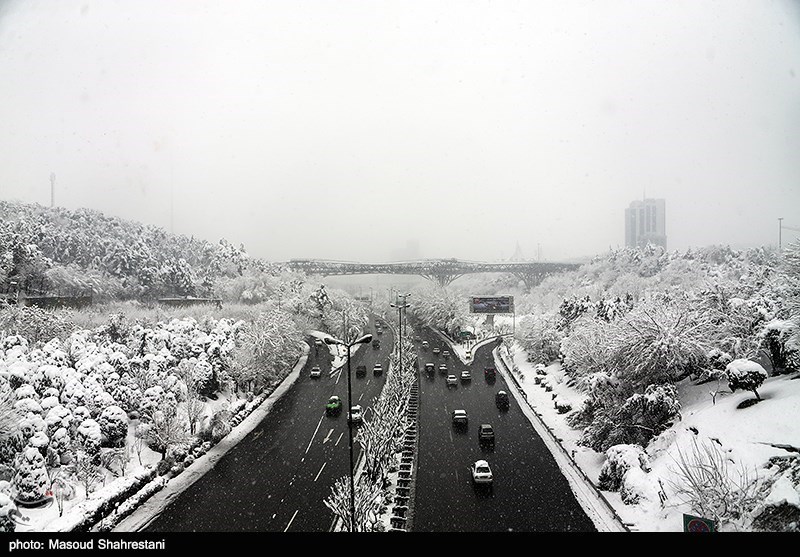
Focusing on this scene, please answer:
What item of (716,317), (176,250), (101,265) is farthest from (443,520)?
(176,250)

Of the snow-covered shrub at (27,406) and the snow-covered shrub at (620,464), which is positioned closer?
the snow-covered shrub at (620,464)

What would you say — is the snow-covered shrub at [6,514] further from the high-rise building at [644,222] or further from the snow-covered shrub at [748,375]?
the high-rise building at [644,222]

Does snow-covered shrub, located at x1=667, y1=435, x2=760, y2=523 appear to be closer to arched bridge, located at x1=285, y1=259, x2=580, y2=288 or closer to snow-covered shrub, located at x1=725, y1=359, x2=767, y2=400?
snow-covered shrub, located at x1=725, y1=359, x2=767, y2=400

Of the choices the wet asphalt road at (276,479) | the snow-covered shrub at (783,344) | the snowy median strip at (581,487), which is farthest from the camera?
the snow-covered shrub at (783,344)

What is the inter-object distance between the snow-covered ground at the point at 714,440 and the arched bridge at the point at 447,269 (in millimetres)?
55797

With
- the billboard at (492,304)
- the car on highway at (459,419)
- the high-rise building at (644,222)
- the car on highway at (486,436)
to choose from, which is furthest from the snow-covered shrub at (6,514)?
the high-rise building at (644,222)

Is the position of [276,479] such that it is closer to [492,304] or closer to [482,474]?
[482,474]

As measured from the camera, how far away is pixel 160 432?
15.5m

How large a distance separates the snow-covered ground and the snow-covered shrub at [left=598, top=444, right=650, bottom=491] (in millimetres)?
215

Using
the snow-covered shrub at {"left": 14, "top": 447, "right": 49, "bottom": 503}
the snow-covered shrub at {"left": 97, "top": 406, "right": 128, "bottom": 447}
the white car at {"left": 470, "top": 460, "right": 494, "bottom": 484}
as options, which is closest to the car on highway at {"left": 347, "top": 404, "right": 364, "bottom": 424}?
the white car at {"left": 470, "top": 460, "right": 494, "bottom": 484}

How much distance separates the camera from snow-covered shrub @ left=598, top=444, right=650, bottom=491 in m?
12.6

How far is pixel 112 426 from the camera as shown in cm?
1625

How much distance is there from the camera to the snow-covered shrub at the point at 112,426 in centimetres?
1616

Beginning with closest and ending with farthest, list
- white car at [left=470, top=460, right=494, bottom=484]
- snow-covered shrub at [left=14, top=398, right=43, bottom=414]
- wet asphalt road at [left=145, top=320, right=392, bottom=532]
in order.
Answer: wet asphalt road at [left=145, top=320, right=392, bottom=532] → white car at [left=470, top=460, right=494, bottom=484] → snow-covered shrub at [left=14, top=398, right=43, bottom=414]
